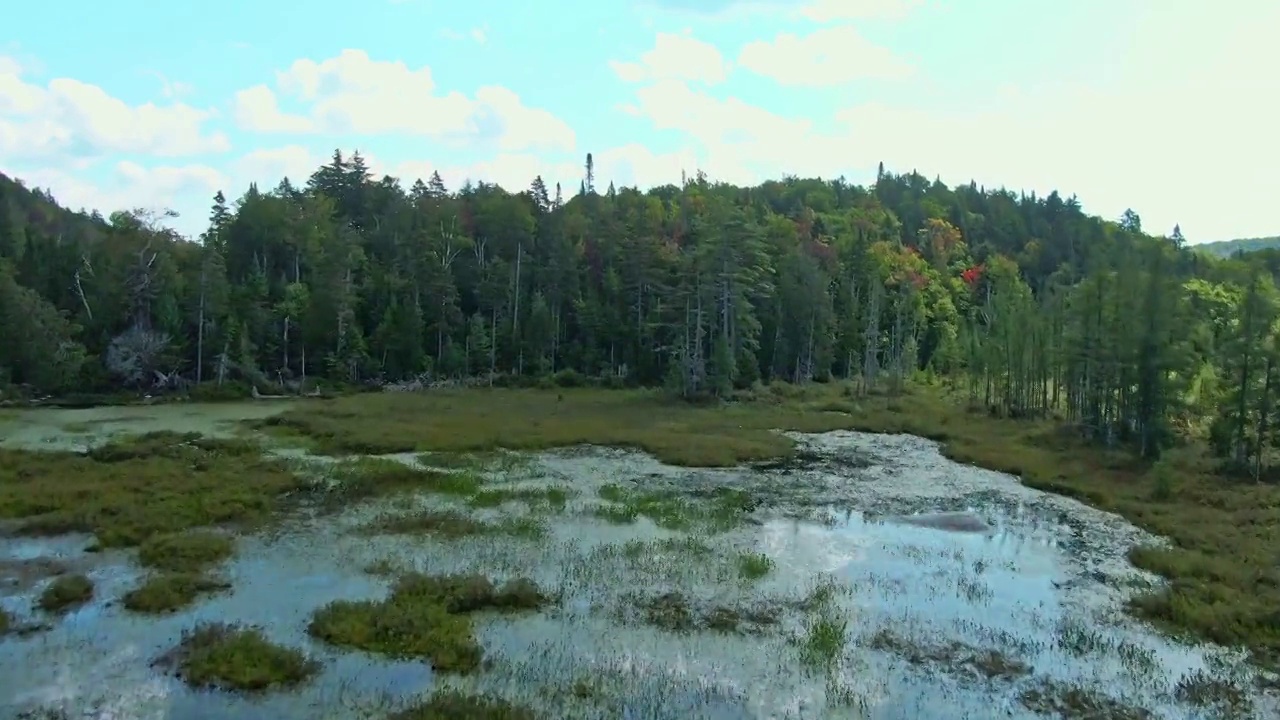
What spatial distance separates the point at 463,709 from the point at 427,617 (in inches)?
178

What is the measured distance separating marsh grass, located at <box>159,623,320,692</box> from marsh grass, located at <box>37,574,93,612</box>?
396cm

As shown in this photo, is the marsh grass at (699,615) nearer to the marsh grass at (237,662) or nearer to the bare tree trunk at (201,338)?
the marsh grass at (237,662)

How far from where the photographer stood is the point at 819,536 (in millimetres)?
28641

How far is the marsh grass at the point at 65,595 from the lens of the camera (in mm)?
19969

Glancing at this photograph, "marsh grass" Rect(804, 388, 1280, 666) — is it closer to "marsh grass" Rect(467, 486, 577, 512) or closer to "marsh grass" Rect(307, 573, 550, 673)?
"marsh grass" Rect(307, 573, 550, 673)

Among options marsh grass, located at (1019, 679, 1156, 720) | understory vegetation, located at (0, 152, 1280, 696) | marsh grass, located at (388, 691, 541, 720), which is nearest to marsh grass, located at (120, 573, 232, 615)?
understory vegetation, located at (0, 152, 1280, 696)

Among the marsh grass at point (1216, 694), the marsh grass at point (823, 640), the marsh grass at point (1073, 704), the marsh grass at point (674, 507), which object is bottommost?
the marsh grass at point (1216, 694)

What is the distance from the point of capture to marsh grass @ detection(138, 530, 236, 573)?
2298 centimetres

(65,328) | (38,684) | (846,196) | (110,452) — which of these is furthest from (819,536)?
(846,196)

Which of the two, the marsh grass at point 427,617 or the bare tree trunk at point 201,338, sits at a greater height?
the bare tree trunk at point 201,338

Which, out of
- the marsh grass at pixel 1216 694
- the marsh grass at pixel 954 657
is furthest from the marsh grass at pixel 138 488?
the marsh grass at pixel 1216 694

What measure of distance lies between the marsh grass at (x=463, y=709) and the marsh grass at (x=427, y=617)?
1.54m

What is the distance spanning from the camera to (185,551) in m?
23.9

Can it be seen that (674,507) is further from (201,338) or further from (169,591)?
(201,338)
